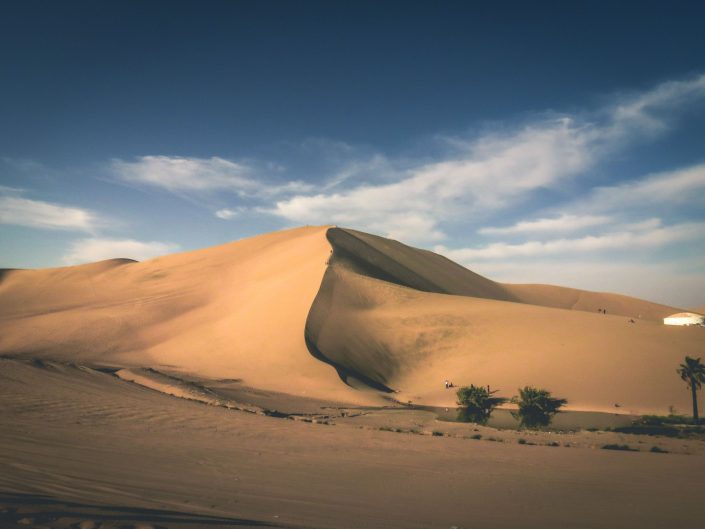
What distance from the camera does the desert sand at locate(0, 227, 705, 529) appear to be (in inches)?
294

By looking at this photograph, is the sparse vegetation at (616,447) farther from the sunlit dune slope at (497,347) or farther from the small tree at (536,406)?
the sunlit dune slope at (497,347)

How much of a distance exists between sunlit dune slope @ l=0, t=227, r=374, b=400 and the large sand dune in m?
0.17

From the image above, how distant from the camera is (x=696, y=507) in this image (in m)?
8.70

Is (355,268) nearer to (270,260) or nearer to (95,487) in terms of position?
(270,260)

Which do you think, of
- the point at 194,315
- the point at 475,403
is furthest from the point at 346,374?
the point at 194,315

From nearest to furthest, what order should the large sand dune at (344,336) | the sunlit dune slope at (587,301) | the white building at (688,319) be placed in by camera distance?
1. the large sand dune at (344,336)
2. the white building at (688,319)
3. the sunlit dune slope at (587,301)

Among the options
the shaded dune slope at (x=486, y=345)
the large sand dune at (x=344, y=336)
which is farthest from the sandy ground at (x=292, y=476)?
the shaded dune slope at (x=486, y=345)

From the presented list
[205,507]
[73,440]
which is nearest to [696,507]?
[205,507]

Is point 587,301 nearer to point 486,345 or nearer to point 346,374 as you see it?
point 486,345

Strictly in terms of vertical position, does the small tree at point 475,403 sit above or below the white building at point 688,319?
below

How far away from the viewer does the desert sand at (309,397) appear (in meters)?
7.47

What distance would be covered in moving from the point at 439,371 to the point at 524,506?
85.6 ft

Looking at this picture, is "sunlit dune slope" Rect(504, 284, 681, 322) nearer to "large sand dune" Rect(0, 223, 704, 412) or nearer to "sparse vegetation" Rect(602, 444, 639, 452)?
"large sand dune" Rect(0, 223, 704, 412)

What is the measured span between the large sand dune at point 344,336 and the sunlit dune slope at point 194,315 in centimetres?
17
